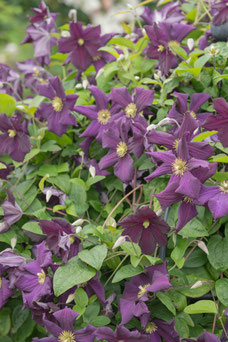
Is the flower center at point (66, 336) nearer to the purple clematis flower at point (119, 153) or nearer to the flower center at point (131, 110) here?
the purple clematis flower at point (119, 153)

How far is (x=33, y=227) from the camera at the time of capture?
1.03 m

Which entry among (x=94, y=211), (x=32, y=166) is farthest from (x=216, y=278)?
(x=32, y=166)

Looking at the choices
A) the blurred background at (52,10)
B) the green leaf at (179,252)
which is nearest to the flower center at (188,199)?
the green leaf at (179,252)

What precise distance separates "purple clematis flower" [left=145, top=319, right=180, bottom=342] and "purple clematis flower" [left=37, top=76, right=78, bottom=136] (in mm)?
540

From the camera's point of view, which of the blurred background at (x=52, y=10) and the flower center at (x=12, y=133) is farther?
the blurred background at (x=52, y=10)

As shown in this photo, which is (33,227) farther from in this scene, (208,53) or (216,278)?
(208,53)

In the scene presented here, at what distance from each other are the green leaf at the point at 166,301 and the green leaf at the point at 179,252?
74mm

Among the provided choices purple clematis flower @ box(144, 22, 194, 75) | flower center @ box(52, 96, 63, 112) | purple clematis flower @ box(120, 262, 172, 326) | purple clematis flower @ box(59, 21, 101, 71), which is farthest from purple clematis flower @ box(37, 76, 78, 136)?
purple clematis flower @ box(120, 262, 172, 326)

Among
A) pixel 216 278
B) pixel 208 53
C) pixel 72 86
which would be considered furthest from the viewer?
pixel 72 86

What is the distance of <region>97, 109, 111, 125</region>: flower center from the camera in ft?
3.66

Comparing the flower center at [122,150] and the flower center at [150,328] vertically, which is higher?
the flower center at [122,150]

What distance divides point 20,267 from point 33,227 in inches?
4.1

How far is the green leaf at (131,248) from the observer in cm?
90

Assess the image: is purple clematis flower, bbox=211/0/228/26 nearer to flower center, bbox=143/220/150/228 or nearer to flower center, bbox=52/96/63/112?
flower center, bbox=52/96/63/112
